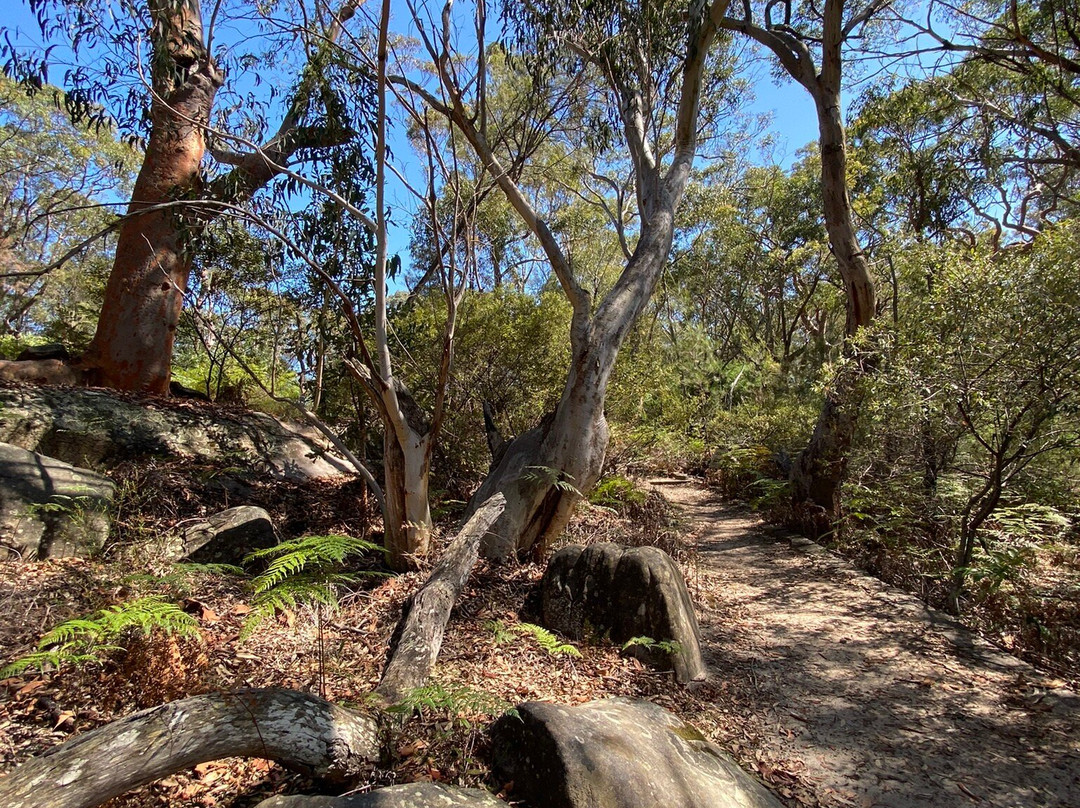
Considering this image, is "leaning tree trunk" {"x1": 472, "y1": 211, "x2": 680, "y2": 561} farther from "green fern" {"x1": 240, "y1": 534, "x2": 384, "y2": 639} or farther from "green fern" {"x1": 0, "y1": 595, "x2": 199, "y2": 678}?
"green fern" {"x1": 0, "y1": 595, "x2": 199, "y2": 678}

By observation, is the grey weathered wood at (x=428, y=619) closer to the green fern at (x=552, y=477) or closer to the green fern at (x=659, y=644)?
the green fern at (x=552, y=477)

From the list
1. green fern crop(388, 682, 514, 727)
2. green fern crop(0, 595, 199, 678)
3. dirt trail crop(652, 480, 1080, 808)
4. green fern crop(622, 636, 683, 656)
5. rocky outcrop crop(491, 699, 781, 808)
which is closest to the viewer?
green fern crop(0, 595, 199, 678)

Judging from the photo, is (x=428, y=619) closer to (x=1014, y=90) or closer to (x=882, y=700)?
(x=882, y=700)

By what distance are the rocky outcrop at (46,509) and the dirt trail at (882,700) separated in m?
4.88

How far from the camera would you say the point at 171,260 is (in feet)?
24.7

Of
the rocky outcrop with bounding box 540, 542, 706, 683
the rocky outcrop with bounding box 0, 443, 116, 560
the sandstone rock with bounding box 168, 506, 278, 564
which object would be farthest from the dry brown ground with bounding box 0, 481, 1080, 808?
the sandstone rock with bounding box 168, 506, 278, 564

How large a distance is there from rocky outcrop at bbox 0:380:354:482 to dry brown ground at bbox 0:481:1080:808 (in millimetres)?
2171

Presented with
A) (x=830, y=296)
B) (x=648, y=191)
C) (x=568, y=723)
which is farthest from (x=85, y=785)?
(x=830, y=296)

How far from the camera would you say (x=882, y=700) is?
4.02 m

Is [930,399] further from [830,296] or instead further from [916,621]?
[830,296]

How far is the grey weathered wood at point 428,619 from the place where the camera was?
338cm

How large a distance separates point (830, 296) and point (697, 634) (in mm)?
17657

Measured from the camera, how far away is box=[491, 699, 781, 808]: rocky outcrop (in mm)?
2531

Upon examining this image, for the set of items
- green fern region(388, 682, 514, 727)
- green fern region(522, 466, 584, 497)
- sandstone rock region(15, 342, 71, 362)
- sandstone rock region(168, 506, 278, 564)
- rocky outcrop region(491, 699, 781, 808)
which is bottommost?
rocky outcrop region(491, 699, 781, 808)
